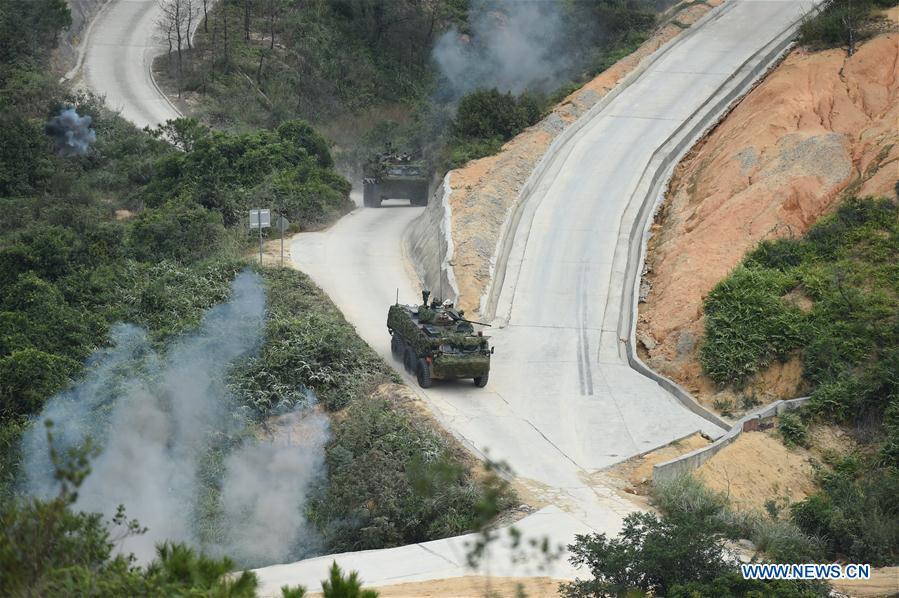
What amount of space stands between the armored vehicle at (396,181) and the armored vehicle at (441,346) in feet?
56.1

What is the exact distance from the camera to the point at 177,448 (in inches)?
872

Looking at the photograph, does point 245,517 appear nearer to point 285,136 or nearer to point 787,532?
point 787,532

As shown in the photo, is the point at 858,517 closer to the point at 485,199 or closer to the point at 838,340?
the point at 838,340

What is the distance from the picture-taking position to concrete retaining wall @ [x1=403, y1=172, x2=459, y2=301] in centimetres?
3095

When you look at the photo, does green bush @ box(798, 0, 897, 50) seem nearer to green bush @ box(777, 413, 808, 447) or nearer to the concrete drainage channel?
the concrete drainage channel

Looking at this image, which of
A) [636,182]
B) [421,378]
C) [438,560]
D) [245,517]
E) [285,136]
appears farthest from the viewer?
[285,136]

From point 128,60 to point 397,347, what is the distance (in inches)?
1474

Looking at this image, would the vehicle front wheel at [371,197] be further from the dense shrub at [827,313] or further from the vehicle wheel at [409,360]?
the dense shrub at [827,313]

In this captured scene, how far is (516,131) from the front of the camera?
40.6 m

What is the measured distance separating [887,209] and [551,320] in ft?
28.8

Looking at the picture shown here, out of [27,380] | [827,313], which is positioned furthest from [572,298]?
[27,380]

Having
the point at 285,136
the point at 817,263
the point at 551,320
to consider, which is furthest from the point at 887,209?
the point at 285,136

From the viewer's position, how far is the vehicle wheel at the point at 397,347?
26.9 m

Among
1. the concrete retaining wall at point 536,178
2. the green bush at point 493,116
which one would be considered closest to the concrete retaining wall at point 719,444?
the concrete retaining wall at point 536,178
